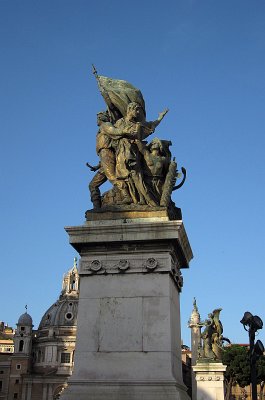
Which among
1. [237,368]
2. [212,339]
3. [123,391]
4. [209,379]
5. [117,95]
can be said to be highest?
[117,95]

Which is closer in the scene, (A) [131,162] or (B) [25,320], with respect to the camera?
(A) [131,162]

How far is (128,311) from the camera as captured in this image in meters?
8.89

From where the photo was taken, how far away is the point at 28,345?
132m

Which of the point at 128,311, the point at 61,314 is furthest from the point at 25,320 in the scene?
the point at 128,311

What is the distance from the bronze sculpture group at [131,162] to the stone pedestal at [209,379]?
A: 2180 centimetres

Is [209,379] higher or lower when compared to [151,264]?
lower

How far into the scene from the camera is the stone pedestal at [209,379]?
2898 cm

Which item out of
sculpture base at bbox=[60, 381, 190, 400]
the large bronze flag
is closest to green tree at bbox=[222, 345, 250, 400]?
the large bronze flag

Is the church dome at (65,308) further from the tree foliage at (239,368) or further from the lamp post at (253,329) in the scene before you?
the lamp post at (253,329)

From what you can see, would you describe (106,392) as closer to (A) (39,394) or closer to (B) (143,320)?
(B) (143,320)

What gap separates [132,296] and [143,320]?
45cm

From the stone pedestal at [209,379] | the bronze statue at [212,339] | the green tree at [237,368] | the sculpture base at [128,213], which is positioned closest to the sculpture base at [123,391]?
the sculpture base at [128,213]

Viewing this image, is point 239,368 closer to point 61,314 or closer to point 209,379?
point 209,379

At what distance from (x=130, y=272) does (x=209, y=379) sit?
22.6m
